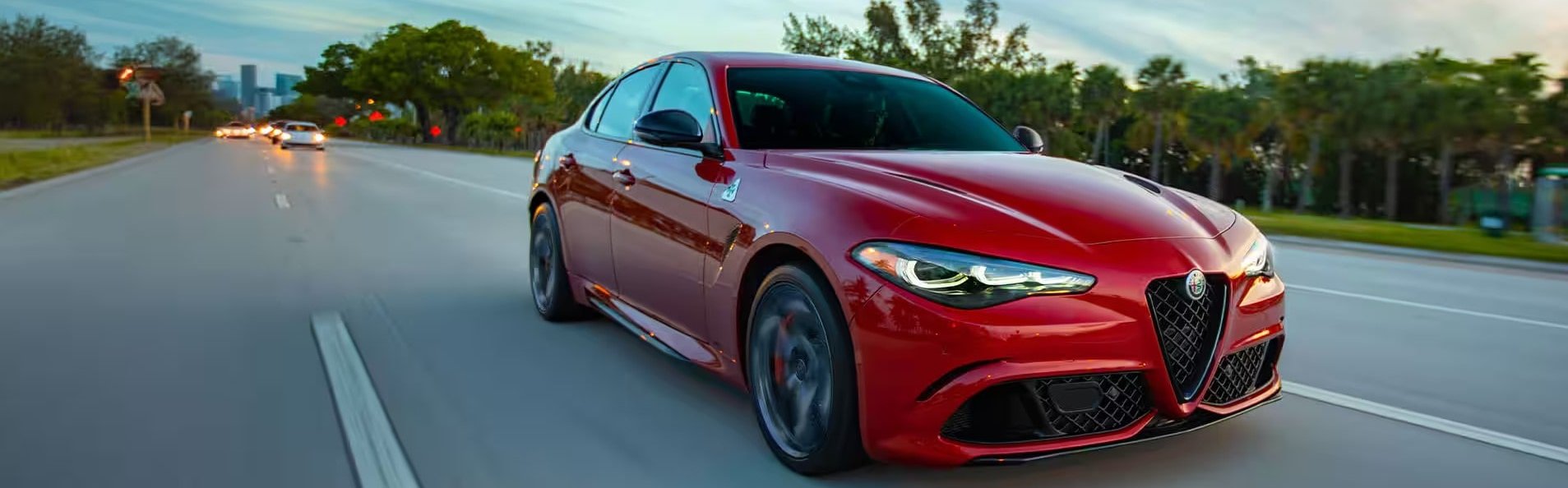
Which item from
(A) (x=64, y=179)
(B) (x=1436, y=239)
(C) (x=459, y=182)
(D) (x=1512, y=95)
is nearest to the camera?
Answer: (B) (x=1436, y=239)

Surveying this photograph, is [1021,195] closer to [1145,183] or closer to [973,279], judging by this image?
[973,279]

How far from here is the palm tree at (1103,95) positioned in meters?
77.8

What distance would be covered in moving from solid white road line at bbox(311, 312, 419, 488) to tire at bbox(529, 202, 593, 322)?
3.40 feet

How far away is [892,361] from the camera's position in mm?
3113

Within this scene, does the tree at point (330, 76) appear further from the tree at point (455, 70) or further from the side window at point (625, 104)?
the side window at point (625, 104)

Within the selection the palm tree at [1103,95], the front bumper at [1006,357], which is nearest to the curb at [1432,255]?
the front bumper at [1006,357]

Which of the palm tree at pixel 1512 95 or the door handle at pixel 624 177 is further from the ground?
the palm tree at pixel 1512 95

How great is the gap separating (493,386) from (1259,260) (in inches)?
115

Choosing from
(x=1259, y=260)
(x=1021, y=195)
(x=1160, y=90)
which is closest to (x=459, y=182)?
(x=1021, y=195)

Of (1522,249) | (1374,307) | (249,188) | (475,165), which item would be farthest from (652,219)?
(475,165)

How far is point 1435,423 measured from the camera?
4266mm

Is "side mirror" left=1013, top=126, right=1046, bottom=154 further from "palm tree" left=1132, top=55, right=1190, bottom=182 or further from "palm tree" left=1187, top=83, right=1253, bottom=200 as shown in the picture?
"palm tree" left=1132, top=55, right=1190, bottom=182

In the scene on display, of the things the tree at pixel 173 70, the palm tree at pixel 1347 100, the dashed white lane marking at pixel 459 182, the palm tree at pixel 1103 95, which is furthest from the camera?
the tree at pixel 173 70

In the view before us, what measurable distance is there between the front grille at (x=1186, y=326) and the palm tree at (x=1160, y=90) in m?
74.7
